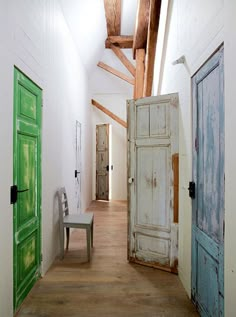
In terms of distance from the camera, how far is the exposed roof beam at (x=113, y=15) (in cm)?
521

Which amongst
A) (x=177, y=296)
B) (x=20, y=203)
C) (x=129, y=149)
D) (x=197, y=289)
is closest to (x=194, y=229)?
(x=197, y=289)

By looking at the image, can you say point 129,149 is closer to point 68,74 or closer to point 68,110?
point 68,110

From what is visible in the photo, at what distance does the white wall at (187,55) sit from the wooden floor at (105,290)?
26cm

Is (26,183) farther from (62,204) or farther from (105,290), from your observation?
(105,290)

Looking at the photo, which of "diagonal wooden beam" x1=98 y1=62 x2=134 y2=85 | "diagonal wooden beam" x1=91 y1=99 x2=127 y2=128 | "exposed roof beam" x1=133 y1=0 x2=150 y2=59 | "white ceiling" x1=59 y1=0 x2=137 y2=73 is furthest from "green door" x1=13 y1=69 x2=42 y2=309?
"diagonal wooden beam" x1=91 y1=99 x2=127 y2=128

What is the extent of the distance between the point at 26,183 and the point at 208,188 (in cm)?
159

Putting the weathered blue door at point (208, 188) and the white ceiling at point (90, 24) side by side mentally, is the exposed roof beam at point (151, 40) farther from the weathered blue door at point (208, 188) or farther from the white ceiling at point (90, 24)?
the weathered blue door at point (208, 188)

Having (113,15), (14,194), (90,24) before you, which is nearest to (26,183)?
(14,194)

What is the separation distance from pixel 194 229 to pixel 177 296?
703 mm

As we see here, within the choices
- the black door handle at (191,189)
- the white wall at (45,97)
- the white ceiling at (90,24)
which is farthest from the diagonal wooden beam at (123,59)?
the black door handle at (191,189)

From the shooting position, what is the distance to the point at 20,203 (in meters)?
2.24

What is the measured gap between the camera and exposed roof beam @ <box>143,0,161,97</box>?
4.17m

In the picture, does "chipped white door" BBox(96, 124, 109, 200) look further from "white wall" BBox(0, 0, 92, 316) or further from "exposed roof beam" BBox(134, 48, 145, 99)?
"white wall" BBox(0, 0, 92, 316)

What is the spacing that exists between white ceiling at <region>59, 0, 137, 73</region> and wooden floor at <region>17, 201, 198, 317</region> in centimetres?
366
